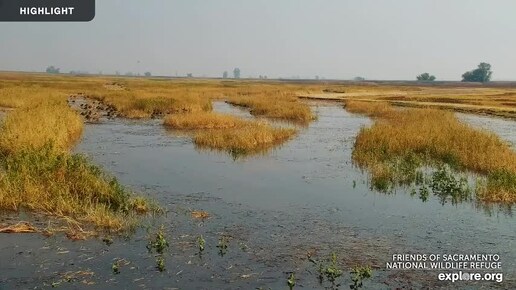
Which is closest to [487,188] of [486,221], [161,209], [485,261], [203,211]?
[486,221]

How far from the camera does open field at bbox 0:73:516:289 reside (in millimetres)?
9586

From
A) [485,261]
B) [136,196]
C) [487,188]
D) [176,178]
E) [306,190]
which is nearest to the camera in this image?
[485,261]

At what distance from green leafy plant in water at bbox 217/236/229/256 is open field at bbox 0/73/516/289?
0.05 m

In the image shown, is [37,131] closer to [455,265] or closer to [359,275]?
[359,275]

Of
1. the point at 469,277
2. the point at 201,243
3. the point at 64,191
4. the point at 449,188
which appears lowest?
the point at 469,277

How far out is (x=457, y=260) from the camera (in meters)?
10.4

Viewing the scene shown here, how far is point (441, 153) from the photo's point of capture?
22.5 metres

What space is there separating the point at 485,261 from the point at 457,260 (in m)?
0.65

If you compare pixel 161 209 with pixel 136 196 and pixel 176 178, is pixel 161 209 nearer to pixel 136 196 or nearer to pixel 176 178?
pixel 136 196

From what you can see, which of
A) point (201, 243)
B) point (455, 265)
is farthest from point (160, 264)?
point (455, 265)

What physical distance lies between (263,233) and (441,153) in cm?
1413

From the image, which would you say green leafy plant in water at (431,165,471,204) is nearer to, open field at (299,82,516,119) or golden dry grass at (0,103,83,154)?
golden dry grass at (0,103,83,154)

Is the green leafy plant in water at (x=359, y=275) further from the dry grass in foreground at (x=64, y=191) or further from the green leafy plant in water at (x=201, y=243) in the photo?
the dry grass in foreground at (x=64, y=191)

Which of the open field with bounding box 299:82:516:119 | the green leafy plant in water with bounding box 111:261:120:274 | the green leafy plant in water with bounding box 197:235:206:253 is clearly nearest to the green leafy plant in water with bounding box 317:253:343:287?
the green leafy plant in water with bounding box 197:235:206:253
